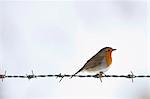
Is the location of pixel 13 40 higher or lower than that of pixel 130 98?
higher

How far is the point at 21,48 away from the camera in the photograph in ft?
27.7

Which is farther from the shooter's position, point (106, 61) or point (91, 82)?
point (91, 82)

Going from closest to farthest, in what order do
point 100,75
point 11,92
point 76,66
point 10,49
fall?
point 100,75 → point 76,66 → point 11,92 → point 10,49

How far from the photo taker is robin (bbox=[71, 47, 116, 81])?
5188 millimetres

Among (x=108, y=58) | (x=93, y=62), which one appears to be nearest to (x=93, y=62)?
(x=93, y=62)

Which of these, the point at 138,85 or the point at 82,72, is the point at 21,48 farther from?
the point at 82,72

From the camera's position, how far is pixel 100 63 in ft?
17.2

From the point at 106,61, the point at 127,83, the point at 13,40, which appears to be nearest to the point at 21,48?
the point at 13,40

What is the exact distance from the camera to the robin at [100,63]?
17.0 feet

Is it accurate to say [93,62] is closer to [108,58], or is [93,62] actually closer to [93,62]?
[93,62]

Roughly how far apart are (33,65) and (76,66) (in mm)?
977

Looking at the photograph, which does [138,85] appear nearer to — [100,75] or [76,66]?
[76,66]

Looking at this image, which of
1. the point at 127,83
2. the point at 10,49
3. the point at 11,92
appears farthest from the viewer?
the point at 10,49

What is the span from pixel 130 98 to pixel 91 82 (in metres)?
0.42
